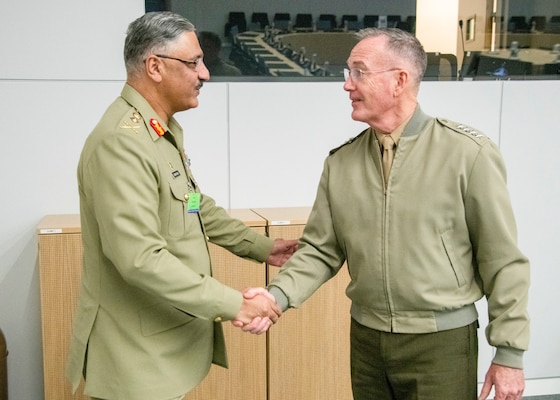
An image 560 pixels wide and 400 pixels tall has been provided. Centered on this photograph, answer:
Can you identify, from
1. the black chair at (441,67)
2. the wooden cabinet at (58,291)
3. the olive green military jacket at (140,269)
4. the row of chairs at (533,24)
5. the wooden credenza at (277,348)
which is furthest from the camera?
Result: the row of chairs at (533,24)

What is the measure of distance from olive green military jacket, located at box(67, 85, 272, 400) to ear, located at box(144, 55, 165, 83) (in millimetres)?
77

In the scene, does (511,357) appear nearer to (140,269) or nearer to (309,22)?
(140,269)

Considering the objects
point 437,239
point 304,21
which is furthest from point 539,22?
point 437,239

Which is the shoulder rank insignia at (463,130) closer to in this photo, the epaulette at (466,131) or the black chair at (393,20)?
the epaulette at (466,131)

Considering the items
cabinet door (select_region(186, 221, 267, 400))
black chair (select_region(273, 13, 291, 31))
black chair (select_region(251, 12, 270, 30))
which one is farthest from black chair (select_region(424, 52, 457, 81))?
cabinet door (select_region(186, 221, 267, 400))

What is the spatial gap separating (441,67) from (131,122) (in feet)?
7.96

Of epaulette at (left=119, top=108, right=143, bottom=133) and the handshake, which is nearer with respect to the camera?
epaulette at (left=119, top=108, right=143, bottom=133)

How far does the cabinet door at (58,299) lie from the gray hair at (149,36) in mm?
1375

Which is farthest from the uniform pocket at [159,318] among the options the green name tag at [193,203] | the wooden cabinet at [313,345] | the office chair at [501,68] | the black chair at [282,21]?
the office chair at [501,68]

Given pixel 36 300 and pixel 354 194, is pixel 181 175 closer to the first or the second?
pixel 354 194

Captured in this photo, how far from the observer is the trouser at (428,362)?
216cm

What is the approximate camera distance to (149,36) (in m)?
2.24

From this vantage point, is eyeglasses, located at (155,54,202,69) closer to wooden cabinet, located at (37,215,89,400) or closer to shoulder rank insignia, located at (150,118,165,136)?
shoulder rank insignia, located at (150,118,165,136)

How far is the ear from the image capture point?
225 cm
